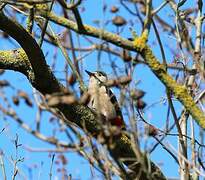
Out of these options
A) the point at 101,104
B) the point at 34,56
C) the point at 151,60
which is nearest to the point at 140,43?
the point at 151,60

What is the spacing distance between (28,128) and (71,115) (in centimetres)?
174

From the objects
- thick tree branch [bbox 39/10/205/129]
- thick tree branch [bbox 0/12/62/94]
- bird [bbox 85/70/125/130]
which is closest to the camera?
bird [bbox 85/70/125/130]

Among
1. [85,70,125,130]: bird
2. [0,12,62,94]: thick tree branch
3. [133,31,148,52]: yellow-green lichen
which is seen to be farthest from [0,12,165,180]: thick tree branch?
[133,31,148,52]: yellow-green lichen

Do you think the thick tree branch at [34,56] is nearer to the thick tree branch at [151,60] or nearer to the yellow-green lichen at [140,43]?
the thick tree branch at [151,60]

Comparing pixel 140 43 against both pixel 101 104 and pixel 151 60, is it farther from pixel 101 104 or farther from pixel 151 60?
pixel 101 104

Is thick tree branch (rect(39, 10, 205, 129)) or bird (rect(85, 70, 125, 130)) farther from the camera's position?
thick tree branch (rect(39, 10, 205, 129))

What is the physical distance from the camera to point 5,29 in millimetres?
4211

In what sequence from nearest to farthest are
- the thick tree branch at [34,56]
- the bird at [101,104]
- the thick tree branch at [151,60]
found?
1. the bird at [101,104]
2. the thick tree branch at [151,60]
3. the thick tree branch at [34,56]

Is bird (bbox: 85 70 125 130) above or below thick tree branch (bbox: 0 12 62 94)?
below

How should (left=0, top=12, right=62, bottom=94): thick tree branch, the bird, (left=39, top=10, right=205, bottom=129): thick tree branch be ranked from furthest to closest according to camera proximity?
(left=0, top=12, right=62, bottom=94): thick tree branch, (left=39, top=10, right=205, bottom=129): thick tree branch, the bird

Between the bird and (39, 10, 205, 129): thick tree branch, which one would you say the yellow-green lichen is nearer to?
(39, 10, 205, 129): thick tree branch

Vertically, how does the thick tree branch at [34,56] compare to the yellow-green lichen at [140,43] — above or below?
above

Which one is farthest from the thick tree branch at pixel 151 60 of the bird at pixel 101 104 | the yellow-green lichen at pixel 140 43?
the bird at pixel 101 104

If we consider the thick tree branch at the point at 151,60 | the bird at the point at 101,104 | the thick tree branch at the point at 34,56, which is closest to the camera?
the bird at the point at 101,104
